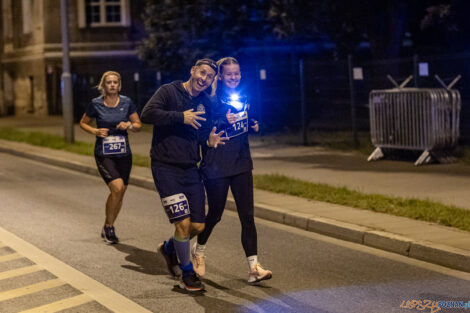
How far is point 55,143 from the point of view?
76.3 feet

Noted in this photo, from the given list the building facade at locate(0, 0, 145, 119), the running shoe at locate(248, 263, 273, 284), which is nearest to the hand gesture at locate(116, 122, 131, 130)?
the running shoe at locate(248, 263, 273, 284)

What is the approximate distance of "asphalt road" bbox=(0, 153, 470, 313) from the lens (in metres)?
6.90

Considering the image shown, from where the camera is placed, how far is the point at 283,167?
53.4 feet

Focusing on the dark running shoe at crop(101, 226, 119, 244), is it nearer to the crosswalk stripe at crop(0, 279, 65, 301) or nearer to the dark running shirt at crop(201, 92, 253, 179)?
the crosswalk stripe at crop(0, 279, 65, 301)

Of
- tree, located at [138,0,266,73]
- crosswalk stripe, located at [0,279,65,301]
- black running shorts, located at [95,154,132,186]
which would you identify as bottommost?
crosswalk stripe, located at [0,279,65,301]

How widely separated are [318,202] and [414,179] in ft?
9.07

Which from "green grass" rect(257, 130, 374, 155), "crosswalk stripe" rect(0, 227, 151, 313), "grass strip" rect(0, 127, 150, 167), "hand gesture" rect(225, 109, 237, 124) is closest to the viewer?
"crosswalk stripe" rect(0, 227, 151, 313)

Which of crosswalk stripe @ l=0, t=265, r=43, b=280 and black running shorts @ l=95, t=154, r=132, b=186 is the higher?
black running shorts @ l=95, t=154, r=132, b=186

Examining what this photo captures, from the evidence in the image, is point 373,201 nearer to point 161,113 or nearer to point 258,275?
point 258,275

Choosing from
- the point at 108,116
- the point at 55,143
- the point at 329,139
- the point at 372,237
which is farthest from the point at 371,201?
the point at 55,143

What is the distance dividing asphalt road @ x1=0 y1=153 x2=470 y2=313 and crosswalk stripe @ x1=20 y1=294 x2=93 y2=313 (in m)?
0.19

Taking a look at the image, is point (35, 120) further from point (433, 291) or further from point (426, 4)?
point (433, 291)

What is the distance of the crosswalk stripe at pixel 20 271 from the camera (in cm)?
789

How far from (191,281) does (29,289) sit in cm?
131
